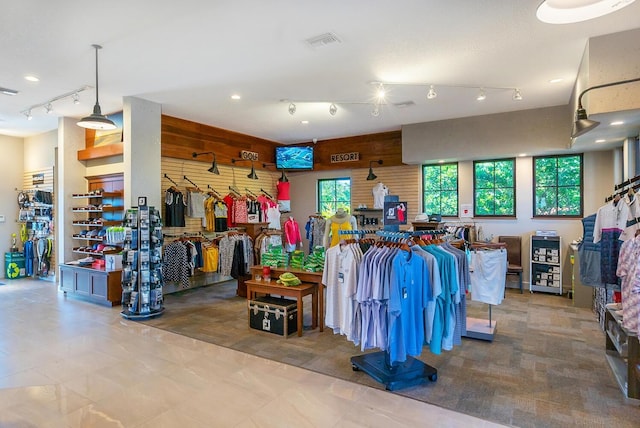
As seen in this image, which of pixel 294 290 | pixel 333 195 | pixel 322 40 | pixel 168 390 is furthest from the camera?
pixel 333 195

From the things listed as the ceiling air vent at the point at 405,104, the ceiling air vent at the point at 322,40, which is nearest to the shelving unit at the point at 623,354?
the ceiling air vent at the point at 322,40

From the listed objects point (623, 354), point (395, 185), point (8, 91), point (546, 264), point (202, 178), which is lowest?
point (623, 354)

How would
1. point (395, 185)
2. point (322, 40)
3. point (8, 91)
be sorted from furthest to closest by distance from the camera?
point (395, 185), point (8, 91), point (322, 40)

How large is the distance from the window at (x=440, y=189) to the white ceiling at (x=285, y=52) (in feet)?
5.83

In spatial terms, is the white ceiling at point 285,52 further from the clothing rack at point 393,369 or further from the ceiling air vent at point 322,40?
the clothing rack at point 393,369

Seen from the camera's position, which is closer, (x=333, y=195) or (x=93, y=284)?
(x=93, y=284)

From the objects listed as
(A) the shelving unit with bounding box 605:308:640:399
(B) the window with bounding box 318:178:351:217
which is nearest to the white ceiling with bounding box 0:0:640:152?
(A) the shelving unit with bounding box 605:308:640:399

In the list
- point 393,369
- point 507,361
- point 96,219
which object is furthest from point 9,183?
point 507,361

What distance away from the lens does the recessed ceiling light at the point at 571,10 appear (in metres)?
3.55

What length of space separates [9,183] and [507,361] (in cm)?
1172

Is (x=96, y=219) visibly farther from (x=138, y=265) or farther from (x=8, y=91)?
(x=8, y=91)

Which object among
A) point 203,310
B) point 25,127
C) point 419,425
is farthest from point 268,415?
point 25,127

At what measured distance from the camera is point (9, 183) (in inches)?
365

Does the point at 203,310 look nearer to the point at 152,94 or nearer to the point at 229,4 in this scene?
the point at 152,94
